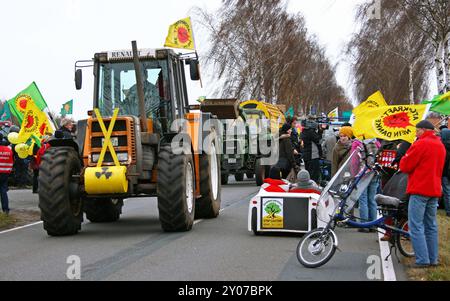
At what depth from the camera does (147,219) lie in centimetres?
1386

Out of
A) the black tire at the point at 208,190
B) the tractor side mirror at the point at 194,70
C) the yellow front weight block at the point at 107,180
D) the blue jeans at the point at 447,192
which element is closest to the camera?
the yellow front weight block at the point at 107,180

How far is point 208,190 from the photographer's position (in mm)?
13172

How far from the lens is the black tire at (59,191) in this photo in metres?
10.8

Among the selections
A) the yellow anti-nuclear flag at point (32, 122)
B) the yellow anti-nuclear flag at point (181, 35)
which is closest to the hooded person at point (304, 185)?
the yellow anti-nuclear flag at point (181, 35)

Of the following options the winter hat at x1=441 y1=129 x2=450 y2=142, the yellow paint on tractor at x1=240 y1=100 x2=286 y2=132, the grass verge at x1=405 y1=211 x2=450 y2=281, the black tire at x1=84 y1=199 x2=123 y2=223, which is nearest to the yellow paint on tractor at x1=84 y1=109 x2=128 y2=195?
the black tire at x1=84 y1=199 x2=123 y2=223

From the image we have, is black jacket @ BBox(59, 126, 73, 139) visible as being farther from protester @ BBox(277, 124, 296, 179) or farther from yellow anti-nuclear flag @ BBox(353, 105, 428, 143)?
yellow anti-nuclear flag @ BBox(353, 105, 428, 143)

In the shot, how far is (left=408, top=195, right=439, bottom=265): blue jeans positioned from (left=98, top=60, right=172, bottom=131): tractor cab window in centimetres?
516

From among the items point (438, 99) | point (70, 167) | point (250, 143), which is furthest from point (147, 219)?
point (250, 143)

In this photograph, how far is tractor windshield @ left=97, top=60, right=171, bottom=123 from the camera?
12336 mm

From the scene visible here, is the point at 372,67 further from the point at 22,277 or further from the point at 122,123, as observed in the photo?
the point at 22,277

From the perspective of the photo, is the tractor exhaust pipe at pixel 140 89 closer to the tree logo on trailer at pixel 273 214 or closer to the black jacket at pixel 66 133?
the tree logo on trailer at pixel 273 214

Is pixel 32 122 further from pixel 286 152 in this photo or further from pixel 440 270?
pixel 440 270

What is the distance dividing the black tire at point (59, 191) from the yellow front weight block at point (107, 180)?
0.38 m
